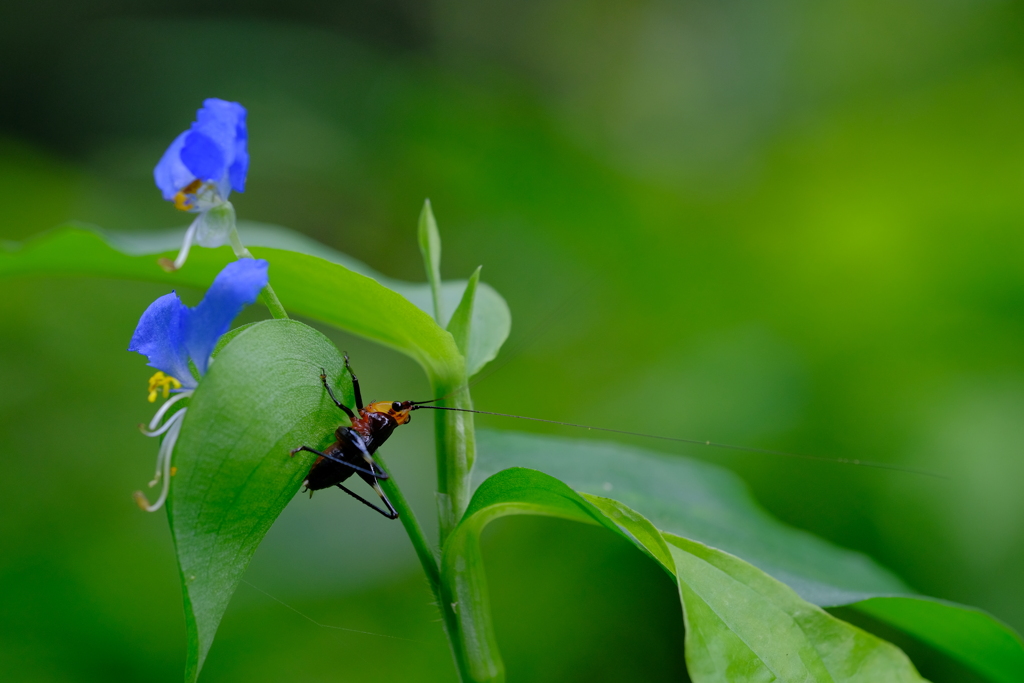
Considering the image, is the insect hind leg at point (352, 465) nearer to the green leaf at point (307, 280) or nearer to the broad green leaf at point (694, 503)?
the green leaf at point (307, 280)

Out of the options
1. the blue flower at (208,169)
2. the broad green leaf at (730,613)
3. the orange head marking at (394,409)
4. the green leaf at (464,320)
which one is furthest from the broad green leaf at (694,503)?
the blue flower at (208,169)

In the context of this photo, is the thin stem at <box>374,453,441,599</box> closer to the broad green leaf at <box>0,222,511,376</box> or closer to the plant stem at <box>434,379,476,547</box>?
the plant stem at <box>434,379,476,547</box>

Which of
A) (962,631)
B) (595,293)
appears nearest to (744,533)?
(962,631)

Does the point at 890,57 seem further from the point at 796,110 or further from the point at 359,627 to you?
the point at 359,627

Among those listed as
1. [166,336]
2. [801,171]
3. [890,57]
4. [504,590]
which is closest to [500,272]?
[801,171]

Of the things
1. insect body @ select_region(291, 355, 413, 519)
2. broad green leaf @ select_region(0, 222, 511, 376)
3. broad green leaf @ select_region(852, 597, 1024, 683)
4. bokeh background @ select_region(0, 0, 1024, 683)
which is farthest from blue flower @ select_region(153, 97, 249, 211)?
broad green leaf @ select_region(852, 597, 1024, 683)

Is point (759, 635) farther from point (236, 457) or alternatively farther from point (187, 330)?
point (187, 330)
